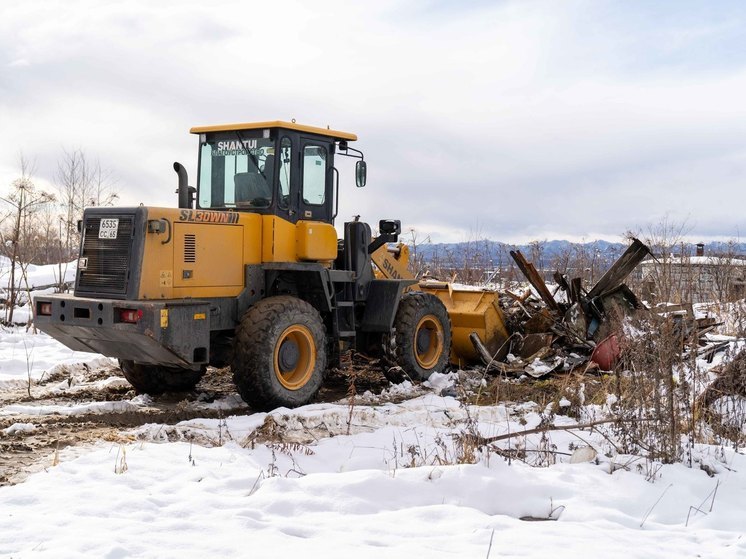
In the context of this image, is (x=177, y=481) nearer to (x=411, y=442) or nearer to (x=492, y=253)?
(x=411, y=442)

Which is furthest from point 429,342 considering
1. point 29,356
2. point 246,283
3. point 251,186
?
point 29,356

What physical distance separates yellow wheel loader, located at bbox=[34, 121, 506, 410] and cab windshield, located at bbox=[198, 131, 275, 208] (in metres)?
0.01

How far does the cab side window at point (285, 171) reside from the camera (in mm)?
9570

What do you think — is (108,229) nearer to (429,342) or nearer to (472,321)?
(429,342)

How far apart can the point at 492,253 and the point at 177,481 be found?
15.2m

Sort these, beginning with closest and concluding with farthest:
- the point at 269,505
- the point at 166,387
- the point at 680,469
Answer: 1. the point at 269,505
2. the point at 680,469
3. the point at 166,387

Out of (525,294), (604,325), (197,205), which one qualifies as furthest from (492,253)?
(197,205)

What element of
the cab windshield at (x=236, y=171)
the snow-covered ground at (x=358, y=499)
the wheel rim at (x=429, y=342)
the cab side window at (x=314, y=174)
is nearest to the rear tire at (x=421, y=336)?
the wheel rim at (x=429, y=342)

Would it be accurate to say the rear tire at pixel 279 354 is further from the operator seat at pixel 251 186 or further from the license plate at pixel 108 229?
the license plate at pixel 108 229

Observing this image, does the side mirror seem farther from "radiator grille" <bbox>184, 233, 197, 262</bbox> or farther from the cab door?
"radiator grille" <bbox>184, 233, 197, 262</bbox>

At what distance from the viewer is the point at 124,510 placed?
17.1 ft

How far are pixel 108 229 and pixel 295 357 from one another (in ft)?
7.78

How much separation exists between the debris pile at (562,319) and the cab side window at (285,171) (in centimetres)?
367

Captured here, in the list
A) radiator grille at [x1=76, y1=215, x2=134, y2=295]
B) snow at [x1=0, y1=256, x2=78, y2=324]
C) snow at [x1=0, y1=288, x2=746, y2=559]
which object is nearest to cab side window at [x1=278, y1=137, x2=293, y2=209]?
radiator grille at [x1=76, y1=215, x2=134, y2=295]
